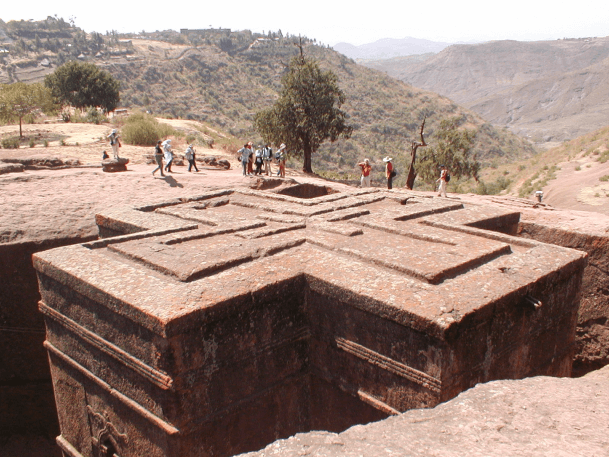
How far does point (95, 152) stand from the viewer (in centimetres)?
1959

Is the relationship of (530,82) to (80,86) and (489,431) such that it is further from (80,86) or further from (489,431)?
(489,431)

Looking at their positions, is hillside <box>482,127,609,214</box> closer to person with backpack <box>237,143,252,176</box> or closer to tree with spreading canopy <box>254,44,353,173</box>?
tree with spreading canopy <box>254,44,353,173</box>

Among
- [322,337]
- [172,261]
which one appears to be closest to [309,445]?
[322,337]

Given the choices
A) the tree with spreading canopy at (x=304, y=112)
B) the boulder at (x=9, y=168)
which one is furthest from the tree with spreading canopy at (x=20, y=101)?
the boulder at (x=9, y=168)

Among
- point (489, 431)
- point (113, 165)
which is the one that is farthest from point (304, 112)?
point (489, 431)

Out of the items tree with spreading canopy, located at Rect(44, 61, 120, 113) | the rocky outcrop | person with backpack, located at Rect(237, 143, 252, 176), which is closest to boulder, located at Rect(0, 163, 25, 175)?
person with backpack, located at Rect(237, 143, 252, 176)

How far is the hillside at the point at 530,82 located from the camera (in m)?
87.9

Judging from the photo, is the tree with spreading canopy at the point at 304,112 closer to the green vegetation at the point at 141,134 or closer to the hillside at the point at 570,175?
the green vegetation at the point at 141,134

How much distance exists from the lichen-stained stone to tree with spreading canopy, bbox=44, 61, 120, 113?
35.8 m

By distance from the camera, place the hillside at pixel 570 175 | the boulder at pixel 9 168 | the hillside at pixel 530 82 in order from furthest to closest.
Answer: the hillside at pixel 530 82 < the hillside at pixel 570 175 < the boulder at pixel 9 168

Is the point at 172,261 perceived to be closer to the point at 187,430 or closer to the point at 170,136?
the point at 187,430

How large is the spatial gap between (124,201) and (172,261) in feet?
15.7

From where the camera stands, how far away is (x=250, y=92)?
206 feet

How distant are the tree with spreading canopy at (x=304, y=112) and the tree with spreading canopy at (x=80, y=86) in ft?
61.4
